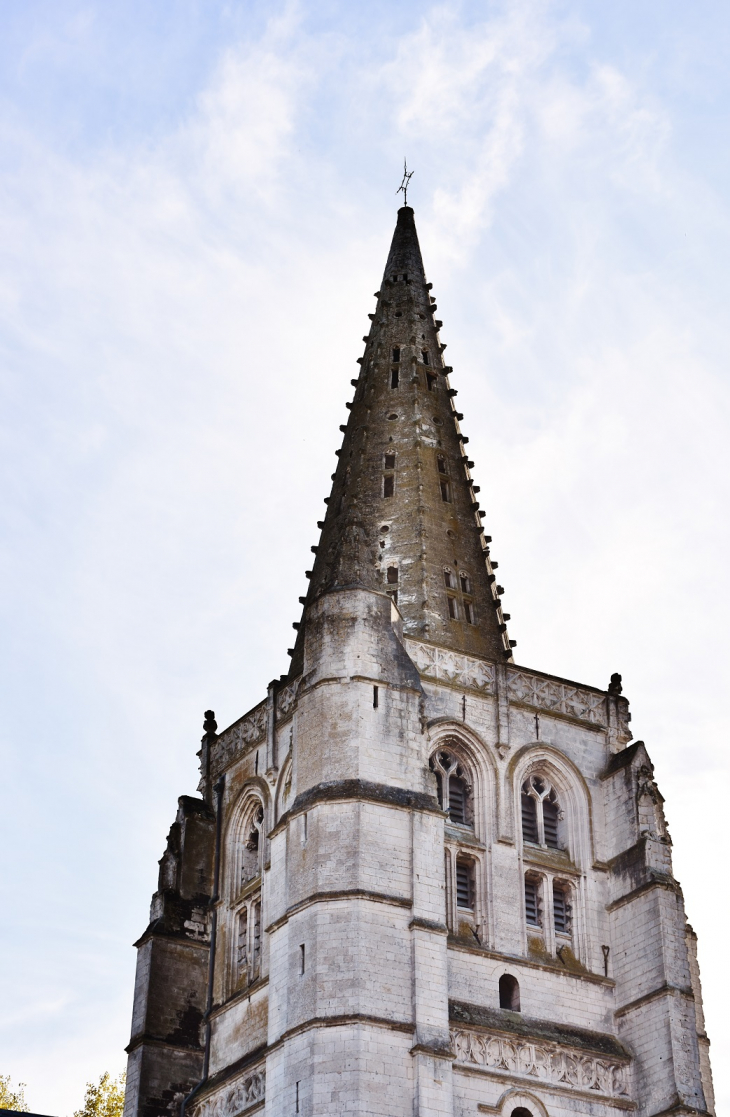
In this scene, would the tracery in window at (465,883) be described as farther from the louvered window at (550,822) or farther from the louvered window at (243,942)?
the louvered window at (243,942)

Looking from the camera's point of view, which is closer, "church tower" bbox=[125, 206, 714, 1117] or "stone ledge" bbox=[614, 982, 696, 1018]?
"church tower" bbox=[125, 206, 714, 1117]

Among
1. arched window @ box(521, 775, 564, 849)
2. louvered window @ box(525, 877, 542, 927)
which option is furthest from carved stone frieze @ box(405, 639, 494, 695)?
louvered window @ box(525, 877, 542, 927)

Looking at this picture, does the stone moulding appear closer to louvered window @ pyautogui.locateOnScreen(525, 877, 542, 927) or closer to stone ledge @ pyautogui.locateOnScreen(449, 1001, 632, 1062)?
louvered window @ pyautogui.locateOnScreen(525, 877, 542, 927)

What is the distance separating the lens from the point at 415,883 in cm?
3488

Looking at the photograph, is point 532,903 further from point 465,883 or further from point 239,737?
point 239,737

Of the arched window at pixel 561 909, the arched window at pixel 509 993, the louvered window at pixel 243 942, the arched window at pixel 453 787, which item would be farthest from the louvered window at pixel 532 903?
the louvered window at pixel 243 942

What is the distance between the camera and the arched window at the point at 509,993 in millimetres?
36812

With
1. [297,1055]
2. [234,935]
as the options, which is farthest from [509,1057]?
[234,935]

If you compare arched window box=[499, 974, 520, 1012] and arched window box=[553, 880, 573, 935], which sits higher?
arched window box=[553, 880, 573, 935]

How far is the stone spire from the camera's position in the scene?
41906 millimetres

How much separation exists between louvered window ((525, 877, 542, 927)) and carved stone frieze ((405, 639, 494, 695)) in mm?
4188

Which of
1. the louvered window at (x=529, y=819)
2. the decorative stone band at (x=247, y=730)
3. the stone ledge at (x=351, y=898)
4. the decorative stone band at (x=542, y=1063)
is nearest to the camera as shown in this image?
the stone ledge at (x=351, y=898)

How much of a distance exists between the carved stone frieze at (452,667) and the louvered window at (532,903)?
419 cm

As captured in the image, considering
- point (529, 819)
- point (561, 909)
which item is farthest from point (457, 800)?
point (561, 909)
